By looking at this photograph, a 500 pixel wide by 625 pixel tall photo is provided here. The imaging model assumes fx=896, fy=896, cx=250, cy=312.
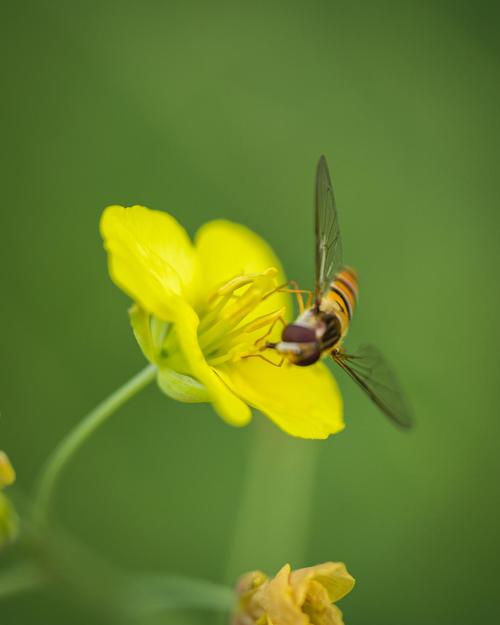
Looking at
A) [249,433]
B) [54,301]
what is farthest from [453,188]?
[54,301]

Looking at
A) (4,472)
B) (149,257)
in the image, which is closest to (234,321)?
(149,257)

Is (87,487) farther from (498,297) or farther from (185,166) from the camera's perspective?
(498,297)

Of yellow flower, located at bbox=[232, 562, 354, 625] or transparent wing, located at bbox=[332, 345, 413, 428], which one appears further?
transparent wing, located at bbox=[332, 345, 413, 428]

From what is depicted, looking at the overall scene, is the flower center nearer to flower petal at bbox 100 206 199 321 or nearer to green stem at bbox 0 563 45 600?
flower petal at bbox 100 206 199 321

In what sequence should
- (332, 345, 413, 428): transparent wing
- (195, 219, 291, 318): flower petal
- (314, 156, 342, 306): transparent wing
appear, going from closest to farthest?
(332, 345, 413, 428): transparent wing < (314, 156, 342, 306): transparent wing < (195, 219, 291, 318): flower petal

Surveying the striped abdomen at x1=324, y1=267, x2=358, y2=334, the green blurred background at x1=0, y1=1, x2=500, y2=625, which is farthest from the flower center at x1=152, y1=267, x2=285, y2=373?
the green blurred background at x1=0, y1=1, x2=500, y2=625

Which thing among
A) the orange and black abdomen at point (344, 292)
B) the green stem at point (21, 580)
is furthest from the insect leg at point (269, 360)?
the green stem at point (21, 580)
